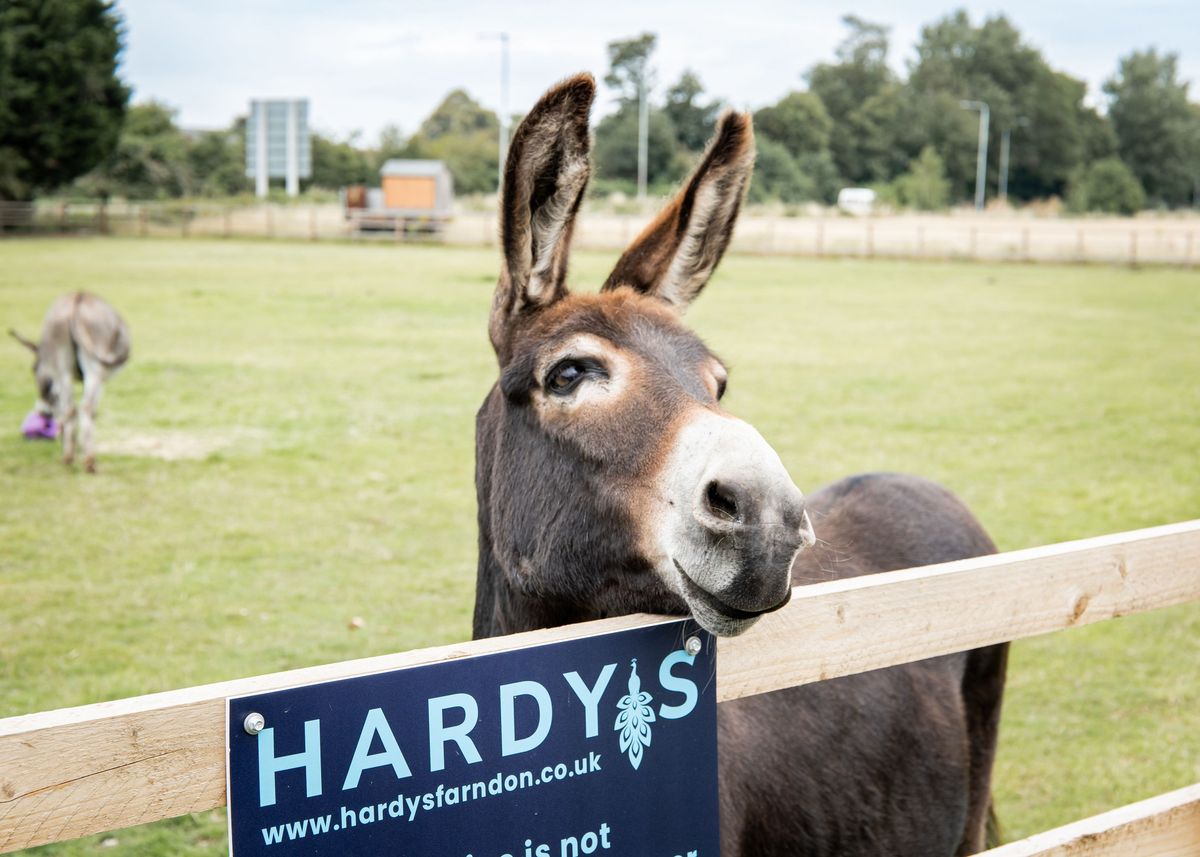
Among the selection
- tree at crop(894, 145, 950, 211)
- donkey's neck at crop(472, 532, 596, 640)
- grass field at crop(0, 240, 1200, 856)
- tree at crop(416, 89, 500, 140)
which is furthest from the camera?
tree at crop(416, 89, 500, 140)

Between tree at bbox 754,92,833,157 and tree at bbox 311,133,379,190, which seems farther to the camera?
tree at bbox 311,133,379,190

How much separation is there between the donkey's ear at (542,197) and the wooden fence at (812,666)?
2.95ft

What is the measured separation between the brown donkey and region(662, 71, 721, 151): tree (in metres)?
68.6

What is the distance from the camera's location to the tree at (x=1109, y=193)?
72875 mm

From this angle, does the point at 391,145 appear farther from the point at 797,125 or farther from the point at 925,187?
the point at 925,187

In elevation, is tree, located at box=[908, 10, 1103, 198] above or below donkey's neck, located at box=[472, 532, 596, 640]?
above

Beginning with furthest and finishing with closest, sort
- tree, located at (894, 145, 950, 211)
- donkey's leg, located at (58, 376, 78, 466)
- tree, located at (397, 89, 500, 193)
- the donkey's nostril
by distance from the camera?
tree, located at (397, 89, 500, 193) < tree, located at (894, 145, 950, 211) < donkey's leg, located at (58, 376, 78, 466) < the donkey's nostril

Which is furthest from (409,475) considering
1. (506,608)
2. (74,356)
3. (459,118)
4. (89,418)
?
(459,118)

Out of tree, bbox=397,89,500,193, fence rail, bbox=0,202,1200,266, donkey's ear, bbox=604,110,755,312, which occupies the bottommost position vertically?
donkey's ear, bbox=604,110,755,312

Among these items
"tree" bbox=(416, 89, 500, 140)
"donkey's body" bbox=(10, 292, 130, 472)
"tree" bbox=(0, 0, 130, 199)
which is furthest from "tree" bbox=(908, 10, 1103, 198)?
"donkey's body" bbox=(10, 292, 130, 472)

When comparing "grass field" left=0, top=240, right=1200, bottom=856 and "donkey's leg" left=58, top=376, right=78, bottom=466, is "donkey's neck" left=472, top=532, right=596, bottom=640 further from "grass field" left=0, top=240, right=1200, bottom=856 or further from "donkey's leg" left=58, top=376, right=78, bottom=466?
"donkey's leg" left=58, top=376, right=78, bottom=466

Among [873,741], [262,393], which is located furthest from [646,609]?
[262,393]

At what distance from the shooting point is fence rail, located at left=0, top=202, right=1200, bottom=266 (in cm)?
3853

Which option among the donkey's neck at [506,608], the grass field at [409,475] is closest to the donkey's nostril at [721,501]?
the donkey's neck at [506,608]
